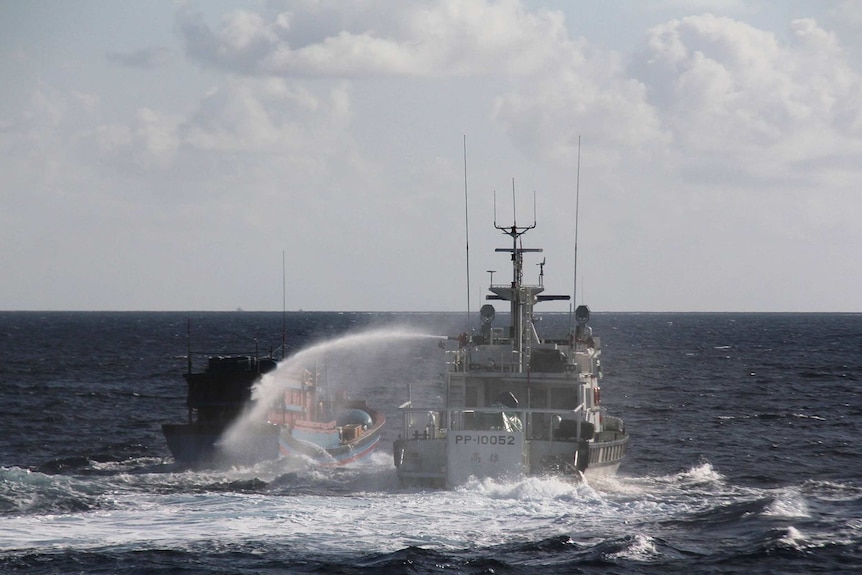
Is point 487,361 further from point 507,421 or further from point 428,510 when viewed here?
point 428,510

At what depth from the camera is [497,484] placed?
41.9 m

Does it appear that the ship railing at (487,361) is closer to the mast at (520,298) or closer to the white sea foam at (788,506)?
the mast at (520,298)

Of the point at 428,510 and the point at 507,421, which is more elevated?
the point at 507,421

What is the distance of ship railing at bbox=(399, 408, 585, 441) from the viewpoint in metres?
43.4

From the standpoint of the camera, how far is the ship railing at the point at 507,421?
142ft

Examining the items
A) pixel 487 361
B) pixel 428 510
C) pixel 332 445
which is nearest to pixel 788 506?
pixel 428 510

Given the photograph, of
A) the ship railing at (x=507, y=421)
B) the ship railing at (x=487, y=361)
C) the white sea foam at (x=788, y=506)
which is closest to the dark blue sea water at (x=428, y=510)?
the white sea foam at (x=788, y=506)

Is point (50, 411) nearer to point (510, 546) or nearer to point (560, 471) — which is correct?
point (560, 471)

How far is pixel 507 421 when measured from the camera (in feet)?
144

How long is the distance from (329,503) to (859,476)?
2506 cm

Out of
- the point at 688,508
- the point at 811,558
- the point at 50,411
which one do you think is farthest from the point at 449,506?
the point at 50,411

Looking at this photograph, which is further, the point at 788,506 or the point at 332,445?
the point at 332,445

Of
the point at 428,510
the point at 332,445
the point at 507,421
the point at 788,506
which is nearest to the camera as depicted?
the point at 428,510

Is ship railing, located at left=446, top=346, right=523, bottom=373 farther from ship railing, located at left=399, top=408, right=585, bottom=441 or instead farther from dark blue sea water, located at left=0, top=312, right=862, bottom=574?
dark blue sea water, located at left=0, top=312, right=862, bottom=574
